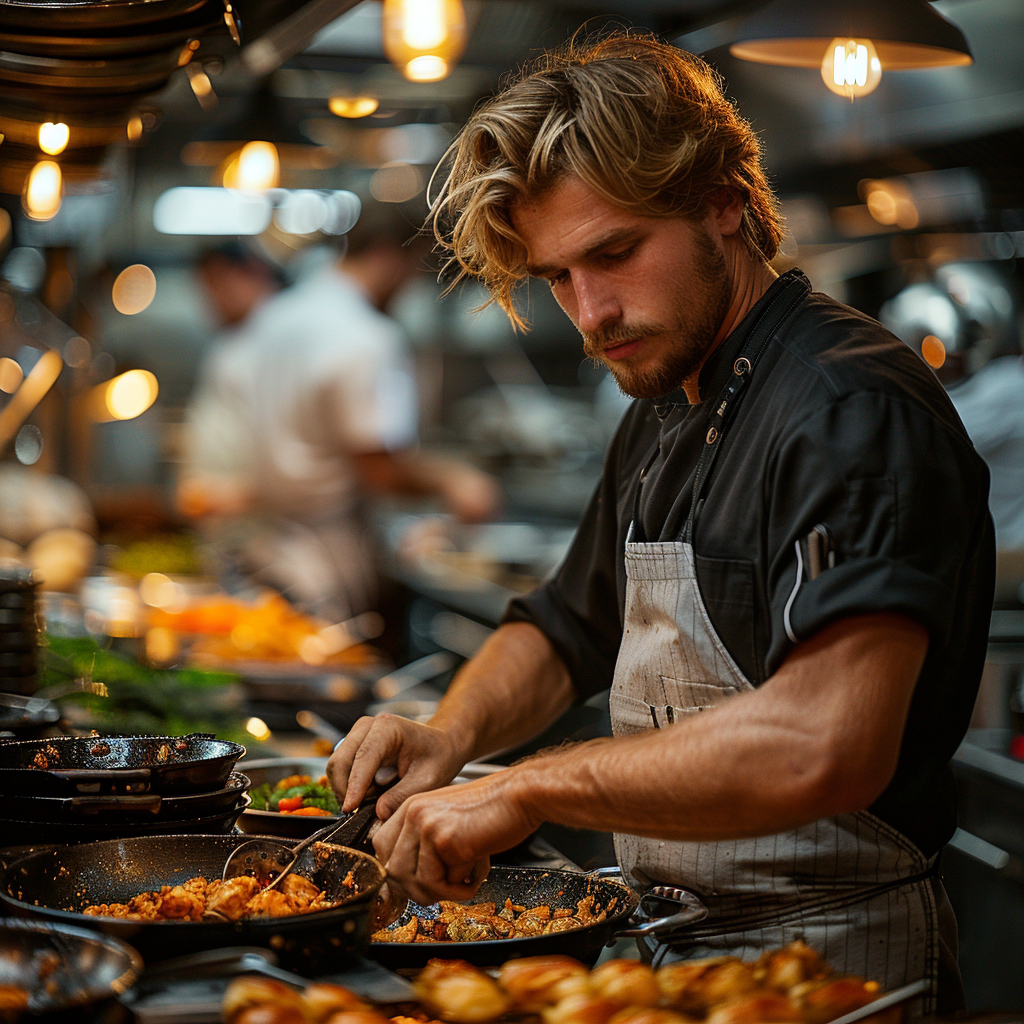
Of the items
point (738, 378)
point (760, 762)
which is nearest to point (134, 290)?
point (738, 378)

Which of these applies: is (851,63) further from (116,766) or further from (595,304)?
(116,766)

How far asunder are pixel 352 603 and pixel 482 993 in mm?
4826

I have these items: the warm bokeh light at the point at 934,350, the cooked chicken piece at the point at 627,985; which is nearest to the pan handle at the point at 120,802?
the cooked chicken piece at the point at 627,985

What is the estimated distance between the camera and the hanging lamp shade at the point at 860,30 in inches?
75.5

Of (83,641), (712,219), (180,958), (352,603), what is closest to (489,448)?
(352,603)

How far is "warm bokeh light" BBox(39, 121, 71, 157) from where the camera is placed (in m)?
2.27

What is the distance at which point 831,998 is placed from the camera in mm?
1021

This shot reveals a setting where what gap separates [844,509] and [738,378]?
0.37 metres

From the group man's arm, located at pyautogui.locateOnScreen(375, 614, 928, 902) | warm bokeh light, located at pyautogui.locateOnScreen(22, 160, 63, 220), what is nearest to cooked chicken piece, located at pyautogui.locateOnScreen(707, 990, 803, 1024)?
man's arm, located at pyautogui.locateOnScreen(375, 614, 928, 902)

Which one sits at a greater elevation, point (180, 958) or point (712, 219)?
point (712, 219)

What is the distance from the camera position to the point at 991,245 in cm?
484

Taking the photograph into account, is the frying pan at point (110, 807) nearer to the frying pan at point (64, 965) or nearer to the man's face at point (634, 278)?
the frying pan at point (64, 965)

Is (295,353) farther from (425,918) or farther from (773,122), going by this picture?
(425,918)

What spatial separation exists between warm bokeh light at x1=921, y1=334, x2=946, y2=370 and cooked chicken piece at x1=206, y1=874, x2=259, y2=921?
3.53 m
